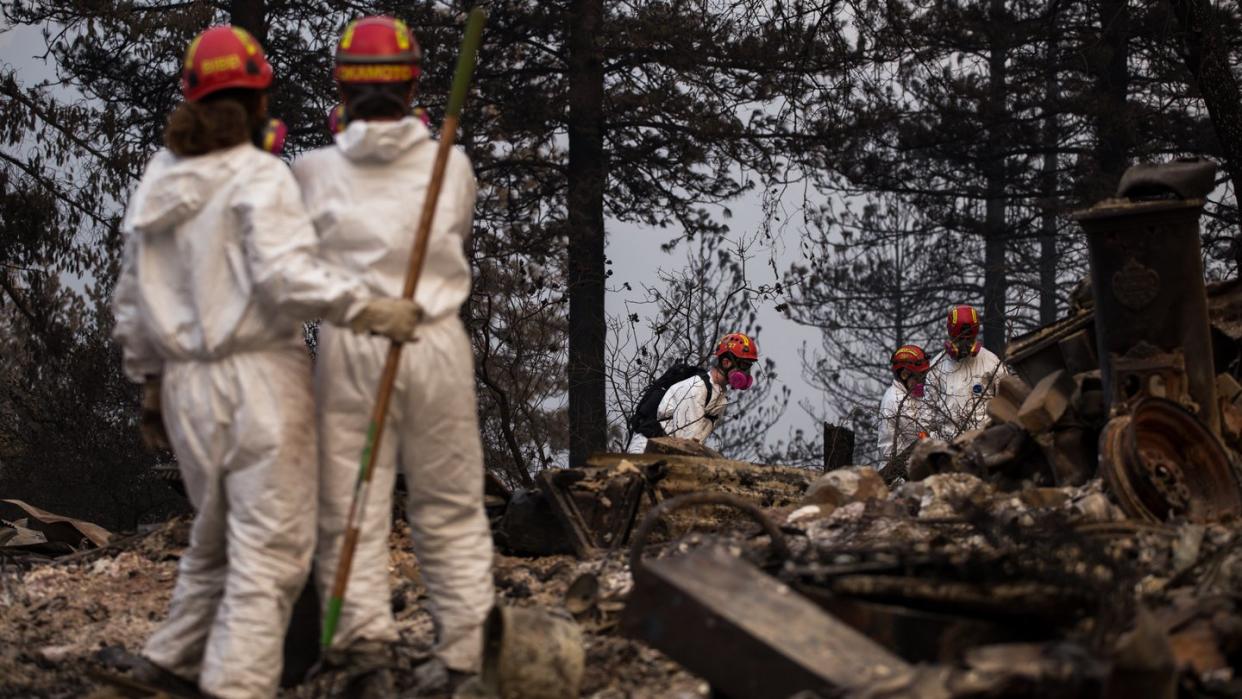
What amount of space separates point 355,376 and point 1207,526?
378 cm

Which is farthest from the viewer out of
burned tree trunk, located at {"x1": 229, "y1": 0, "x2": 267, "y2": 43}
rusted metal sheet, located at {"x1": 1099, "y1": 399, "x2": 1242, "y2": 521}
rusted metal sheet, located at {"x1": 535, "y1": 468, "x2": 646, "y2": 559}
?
burned tree trunk, located at {"x1": 229, "y1": 0, "x2": 267, "y2": 43}

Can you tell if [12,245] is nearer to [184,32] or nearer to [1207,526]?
[184,32]

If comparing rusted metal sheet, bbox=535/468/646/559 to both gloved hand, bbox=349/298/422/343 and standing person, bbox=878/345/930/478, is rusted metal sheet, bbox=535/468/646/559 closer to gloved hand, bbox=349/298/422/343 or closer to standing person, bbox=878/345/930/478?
gloved hand, bbox=349/298/422/343

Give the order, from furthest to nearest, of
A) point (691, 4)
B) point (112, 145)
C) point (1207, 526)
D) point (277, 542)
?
point (691, 4), point (112, 145), point (1207, 526), point (277, 542)

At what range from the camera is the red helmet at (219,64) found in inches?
231

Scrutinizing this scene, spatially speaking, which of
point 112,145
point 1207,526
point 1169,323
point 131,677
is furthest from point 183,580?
point 112,145

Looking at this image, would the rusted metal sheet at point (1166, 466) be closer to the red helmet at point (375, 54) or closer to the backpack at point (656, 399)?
the red helmet at point (375, 54)

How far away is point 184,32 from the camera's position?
16.8 meters

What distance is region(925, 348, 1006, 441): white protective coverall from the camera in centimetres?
1263

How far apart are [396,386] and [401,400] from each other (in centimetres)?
6

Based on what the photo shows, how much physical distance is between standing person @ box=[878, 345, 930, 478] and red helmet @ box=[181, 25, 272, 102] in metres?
7.32

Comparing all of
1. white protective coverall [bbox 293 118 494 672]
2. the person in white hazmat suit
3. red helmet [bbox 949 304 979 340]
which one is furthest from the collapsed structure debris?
red helmet [bbox 949 304 979 340]

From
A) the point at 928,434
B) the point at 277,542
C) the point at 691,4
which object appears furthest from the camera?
the point at 691,4

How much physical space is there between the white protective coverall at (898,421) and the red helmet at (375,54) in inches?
287
